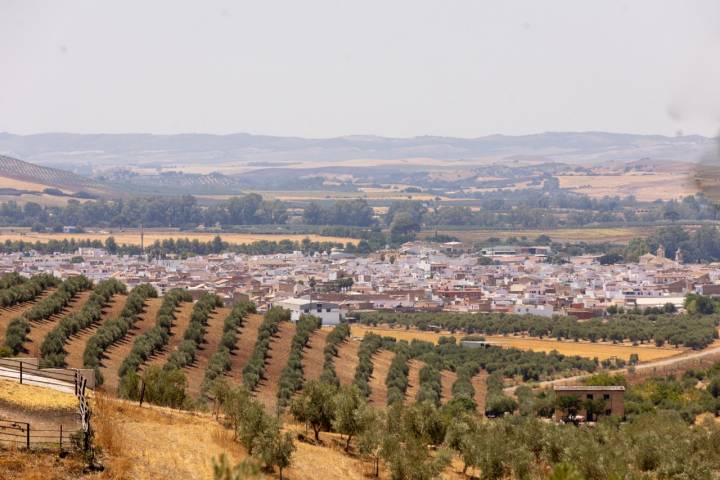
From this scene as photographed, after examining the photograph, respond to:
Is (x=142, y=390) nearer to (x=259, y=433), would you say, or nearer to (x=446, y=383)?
(x=259, y=433)

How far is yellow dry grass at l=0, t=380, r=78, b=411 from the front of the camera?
15.1m

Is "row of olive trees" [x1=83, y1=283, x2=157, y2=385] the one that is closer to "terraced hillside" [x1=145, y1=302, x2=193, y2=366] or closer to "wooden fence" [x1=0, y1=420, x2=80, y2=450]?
"terraced hillside" [x1=145, y1=302, x2=193, y2=366]

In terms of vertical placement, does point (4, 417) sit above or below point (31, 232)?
above

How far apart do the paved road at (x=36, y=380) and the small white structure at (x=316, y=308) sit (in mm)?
41087

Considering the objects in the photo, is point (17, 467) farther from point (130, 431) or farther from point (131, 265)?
point (131, 265)

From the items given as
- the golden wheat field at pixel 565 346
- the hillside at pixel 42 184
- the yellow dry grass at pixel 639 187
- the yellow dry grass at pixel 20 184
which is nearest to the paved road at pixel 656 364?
the golden wheat field at pixel 565 346

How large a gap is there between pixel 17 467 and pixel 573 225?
124 m

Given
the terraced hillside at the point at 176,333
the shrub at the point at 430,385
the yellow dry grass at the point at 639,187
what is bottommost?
the yellow dry grass at the point at 639,187

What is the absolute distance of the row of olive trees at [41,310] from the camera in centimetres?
2894

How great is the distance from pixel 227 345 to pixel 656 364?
57.1ft

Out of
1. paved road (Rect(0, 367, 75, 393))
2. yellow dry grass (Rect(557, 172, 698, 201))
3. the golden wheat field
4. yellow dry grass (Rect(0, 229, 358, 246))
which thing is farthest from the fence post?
yellow dry grass (Rect(557, 172, 698, 201))


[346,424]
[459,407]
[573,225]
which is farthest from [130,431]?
[573,225]

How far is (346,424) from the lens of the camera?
2020 centimetres

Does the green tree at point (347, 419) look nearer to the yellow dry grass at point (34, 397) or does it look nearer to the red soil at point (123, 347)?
the yellow dry grass at point (34, 397)
